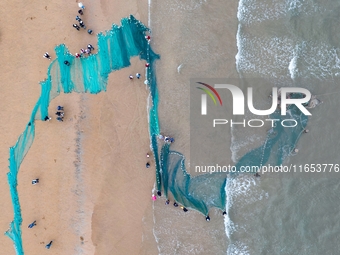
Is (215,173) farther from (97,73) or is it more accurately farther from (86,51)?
(86,51)

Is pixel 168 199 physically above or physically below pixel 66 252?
above

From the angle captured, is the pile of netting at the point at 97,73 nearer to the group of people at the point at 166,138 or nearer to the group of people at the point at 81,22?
the group of people at the point at 166,138

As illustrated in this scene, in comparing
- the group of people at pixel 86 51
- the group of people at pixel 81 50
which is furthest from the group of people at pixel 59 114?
the group of people at pixel 86 51

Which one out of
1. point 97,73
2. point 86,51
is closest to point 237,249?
point 97,73

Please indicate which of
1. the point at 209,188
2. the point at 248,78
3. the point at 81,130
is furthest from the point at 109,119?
the point at 248,78

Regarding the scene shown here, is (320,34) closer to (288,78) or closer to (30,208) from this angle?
(288,78)

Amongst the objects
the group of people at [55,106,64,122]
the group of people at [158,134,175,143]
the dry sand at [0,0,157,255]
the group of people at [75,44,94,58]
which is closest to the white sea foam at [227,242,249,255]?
the dry sand at [0,0,157,255]
